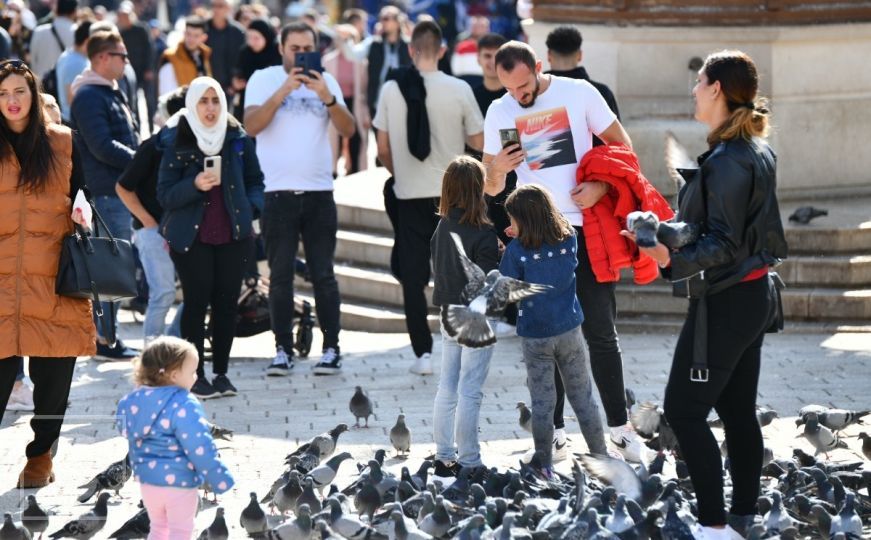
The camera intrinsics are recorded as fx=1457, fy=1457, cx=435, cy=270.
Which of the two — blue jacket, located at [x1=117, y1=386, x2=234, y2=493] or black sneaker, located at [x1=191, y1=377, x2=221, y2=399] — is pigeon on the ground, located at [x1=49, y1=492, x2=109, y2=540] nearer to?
blue jacket, located at [x1=117, y1=386, x2=234, y2=493]

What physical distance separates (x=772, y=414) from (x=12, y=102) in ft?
13.4

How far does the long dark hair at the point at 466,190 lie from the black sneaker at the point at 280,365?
2851mm

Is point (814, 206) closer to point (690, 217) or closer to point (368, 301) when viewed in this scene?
point (368, 301)

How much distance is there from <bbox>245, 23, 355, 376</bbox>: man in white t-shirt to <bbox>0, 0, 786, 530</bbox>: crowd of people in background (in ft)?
0.04

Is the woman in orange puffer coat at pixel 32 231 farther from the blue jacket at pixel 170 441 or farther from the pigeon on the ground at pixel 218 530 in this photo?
the blue jacket at pixel 170 441

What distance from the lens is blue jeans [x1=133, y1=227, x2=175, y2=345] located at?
931 centimetres

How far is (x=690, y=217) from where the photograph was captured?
5.54m

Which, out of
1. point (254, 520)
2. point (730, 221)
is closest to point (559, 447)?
Answer: point (254, 520)

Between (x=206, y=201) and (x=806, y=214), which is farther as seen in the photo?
(x=806, y=214)

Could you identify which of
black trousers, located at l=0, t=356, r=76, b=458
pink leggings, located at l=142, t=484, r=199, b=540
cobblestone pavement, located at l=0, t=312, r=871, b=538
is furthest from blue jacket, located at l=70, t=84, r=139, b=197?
pink leggings, located at l=142, t=484, r=199, b=540

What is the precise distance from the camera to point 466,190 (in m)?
6.83

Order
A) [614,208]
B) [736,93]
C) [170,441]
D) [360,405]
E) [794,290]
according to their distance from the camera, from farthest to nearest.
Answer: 1. [794,290]
2. [360,405]
3. [614,208]
4. [736,93]
5. [170,441]

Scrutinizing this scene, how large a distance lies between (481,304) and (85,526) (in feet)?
6.16

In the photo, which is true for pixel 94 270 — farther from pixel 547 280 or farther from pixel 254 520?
pixel 547 280
